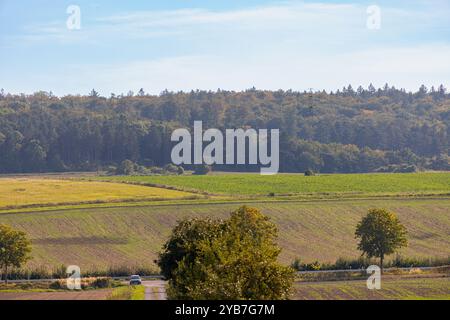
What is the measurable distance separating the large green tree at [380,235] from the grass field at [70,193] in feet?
143

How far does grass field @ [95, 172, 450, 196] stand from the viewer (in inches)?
5561

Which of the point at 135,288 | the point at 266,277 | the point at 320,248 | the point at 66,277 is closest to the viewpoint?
the point at 266,277

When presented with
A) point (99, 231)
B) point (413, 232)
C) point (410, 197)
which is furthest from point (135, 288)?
point (410, 197)

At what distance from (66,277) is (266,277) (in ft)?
144

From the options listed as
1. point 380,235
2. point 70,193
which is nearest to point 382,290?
point 380,235

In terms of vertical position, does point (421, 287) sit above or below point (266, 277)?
below

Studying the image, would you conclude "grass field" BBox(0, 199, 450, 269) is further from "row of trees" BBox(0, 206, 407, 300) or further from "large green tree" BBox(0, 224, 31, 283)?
"row of trees" BBox(0, 206, 407, 300)

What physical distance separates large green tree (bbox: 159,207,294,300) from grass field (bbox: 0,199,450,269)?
100.0ft

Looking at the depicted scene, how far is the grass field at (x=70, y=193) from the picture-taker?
414 feet

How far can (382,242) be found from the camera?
302 ft

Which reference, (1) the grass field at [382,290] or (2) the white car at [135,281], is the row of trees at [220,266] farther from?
(2) the white car at [135,281]

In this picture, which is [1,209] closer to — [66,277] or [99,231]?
[99,231]

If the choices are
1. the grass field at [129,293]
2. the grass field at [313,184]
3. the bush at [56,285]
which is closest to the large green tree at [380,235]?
the grass field at [129,293]
